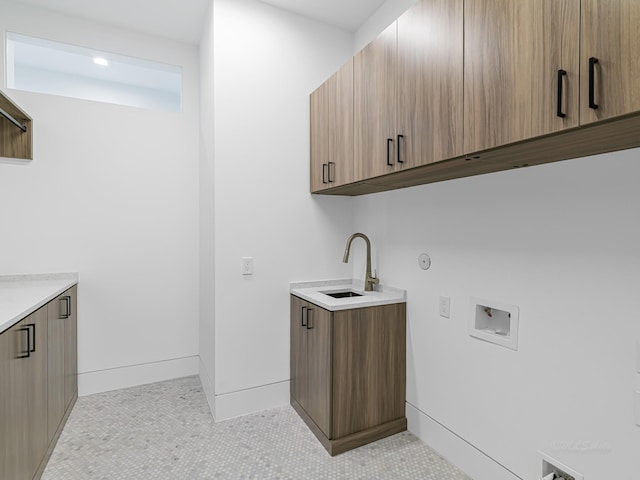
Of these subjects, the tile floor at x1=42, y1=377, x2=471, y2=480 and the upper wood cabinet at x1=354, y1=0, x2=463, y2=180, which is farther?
the tile floor at x1=42, y1=377, x2=471, y2=480

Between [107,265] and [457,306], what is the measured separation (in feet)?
8.21

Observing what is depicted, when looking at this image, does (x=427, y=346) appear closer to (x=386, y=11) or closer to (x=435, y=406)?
(x=435, y=406)

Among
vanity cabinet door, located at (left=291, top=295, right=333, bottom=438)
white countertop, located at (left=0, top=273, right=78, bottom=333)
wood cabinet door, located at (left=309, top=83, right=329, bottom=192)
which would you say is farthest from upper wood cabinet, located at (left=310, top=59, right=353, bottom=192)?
white countertop, located at (left=0, top=273, right=78, bottom=333)

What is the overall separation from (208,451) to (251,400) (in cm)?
47

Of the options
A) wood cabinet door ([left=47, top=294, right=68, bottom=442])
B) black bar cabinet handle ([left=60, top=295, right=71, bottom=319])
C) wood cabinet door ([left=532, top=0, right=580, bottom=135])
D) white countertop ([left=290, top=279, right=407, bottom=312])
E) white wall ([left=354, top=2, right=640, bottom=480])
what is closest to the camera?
wood cabinet door ([left=532, top=0, right=580, bottom=135])

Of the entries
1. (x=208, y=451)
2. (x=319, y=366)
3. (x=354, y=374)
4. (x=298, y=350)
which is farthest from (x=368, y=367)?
(x=208, y=451)

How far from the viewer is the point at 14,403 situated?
1.39 meters

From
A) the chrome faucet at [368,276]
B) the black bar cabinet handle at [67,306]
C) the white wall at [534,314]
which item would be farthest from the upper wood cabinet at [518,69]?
the black bar cabinet handle at [67,306]

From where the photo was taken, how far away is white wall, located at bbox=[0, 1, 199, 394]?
2430 mm

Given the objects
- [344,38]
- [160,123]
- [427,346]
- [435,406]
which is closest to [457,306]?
[427,346]

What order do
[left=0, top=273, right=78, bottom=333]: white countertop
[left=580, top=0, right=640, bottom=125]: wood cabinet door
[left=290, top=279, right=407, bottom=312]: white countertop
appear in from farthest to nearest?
1. [left=290, top=279, right=407, bottom=312]: white countertop
2. [left=0, top=273, right=78, bottom=333]: white countertop
3. [left=580, top=0, right=640, bottom=125]: wood cabinet door

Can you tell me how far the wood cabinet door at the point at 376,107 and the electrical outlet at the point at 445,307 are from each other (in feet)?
2.53

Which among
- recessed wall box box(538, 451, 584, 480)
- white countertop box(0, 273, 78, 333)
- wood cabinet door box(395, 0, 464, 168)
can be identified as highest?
wood cabinet door box(395, 0, 464, 168)

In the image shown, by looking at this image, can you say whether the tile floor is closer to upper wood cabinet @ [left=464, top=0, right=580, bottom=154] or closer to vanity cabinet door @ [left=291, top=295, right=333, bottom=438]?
vanity cabinet door @ [left=291, top=295, right=333, bottom=438]
